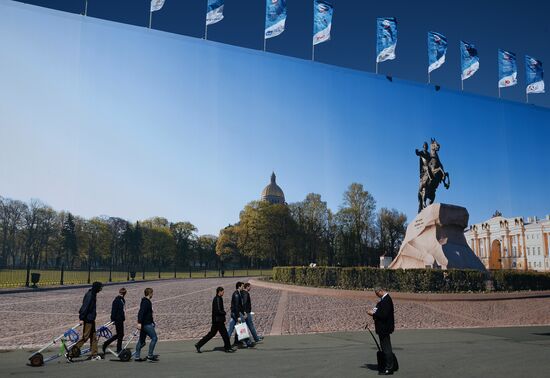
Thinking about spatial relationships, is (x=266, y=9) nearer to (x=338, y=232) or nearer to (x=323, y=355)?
(x=323, y=355)

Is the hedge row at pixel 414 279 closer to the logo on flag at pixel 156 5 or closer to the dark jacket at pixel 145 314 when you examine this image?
the dark jacket at pixel 145 314

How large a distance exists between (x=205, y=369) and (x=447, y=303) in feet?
48.6

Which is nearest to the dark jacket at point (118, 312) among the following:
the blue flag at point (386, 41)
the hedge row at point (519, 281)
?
the hedge row at point (519, 281)

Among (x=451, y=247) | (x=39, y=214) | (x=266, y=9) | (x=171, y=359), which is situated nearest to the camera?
(x=171, y=359)

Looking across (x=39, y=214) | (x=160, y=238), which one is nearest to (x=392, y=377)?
(x=39, y=214)

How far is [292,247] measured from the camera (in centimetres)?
6053

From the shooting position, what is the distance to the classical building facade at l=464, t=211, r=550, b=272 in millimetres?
91012

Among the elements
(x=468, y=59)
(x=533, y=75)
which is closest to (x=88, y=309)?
(x=468, y=59)

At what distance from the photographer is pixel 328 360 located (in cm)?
859

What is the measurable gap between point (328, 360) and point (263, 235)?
5233 cm

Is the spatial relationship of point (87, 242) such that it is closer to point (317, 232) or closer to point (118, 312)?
point (317, 232)

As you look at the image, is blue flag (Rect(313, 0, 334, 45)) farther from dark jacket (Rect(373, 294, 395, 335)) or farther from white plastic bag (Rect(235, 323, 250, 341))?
dark jacket (Rect(373, 294, 395, 335))

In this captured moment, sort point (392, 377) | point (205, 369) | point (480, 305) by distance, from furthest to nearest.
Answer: point (480, 305)
point (205, 369)
point (392, 377)

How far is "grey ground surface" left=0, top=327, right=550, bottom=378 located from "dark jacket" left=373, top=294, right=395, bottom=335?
2.41 feet
